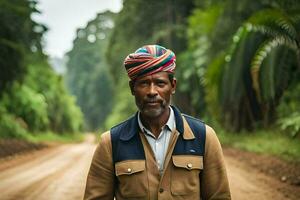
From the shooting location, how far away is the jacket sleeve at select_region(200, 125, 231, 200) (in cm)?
288

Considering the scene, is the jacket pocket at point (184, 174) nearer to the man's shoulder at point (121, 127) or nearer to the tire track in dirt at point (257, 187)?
the man's shoulder at point (121, 127)

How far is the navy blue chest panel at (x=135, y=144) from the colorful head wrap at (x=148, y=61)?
0.31 meters

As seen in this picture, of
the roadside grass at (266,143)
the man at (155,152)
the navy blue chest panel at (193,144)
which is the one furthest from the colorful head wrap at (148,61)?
the roadside grass at (266,143)

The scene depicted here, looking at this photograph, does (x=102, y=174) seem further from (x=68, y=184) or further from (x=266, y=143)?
(x=266, y=143)

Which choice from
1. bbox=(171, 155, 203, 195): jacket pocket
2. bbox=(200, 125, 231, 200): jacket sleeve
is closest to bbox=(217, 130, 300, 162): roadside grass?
bbox=(200, 125, 231, 200): jacket sleeve

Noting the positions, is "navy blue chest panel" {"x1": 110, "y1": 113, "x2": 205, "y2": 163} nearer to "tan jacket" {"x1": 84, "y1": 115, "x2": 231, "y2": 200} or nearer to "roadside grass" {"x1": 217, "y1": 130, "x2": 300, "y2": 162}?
"tan jacket" {"x1": 84, "y1": 115, "x2": 231, "y2": 200}

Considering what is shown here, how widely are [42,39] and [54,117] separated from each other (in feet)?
83.9

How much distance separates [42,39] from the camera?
2405cm

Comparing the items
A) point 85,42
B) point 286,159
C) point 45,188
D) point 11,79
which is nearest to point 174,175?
point 45,188

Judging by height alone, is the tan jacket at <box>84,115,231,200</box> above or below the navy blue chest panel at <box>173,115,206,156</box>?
below

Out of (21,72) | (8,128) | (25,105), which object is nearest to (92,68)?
(25,105)

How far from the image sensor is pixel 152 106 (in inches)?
114

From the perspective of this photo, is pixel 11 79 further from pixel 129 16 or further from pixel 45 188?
pixel 129 16

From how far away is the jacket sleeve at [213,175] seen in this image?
2879 millimetres
